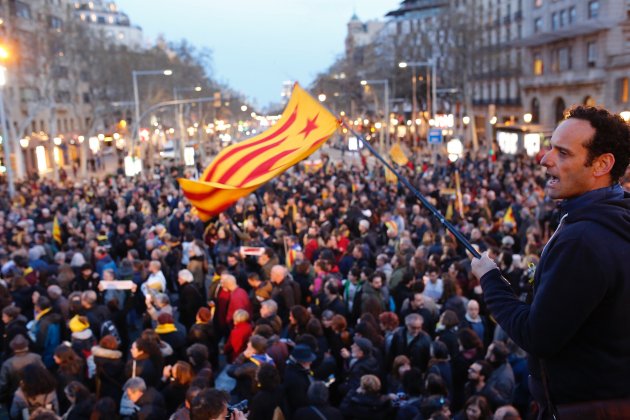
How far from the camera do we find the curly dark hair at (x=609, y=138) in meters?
2.18

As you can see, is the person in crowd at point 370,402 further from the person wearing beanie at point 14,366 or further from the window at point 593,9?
the window at point 593,9

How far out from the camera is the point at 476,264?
2.46 metres

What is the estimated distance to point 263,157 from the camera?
5902 millimetres

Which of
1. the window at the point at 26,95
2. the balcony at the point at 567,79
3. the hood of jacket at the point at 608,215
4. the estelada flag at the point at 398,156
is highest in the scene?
the window at the point at 26,95

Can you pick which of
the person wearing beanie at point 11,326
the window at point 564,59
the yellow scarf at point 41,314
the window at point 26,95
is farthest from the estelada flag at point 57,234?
the window at point 564,59

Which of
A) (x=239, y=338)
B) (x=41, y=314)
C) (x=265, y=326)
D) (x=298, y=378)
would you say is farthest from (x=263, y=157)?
(x=41, y=314)

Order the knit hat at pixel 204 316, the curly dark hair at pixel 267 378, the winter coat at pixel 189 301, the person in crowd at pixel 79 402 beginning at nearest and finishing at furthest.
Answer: the curly dark hair at pixel 267 378, the person in crowd at pixel 79 402, the knit hat at pixel 204 316, the winter coat at pixel 189 301

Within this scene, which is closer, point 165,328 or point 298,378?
point 298,378

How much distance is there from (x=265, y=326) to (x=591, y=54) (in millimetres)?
42540

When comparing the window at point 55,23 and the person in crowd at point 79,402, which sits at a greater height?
the window at point 55,23

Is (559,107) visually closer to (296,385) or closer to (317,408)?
(296,385)

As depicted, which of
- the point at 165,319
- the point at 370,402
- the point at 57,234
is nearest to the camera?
the point at 370,402

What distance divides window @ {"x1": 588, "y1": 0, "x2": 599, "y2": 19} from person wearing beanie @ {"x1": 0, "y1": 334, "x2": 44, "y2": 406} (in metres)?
42.8

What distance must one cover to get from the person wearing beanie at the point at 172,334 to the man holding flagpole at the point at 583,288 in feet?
17.1
